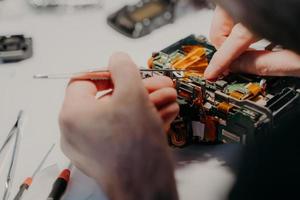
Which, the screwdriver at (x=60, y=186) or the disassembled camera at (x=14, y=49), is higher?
the disassembled camera at (x=14, y=49)

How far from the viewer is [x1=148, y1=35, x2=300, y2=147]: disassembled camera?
24.7 inches

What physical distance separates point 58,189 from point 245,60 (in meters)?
0.34

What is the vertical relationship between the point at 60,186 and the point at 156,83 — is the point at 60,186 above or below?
below

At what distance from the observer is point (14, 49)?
2.97 ft

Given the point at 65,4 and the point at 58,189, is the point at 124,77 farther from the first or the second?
the point at 65,4

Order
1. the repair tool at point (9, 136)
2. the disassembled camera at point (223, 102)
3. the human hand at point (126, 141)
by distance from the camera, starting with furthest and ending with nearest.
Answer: the repair tool at point (9, 136) → the disassembled camera at point (223, 102) → the human hand at point (126, 141)

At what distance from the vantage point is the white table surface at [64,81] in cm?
68

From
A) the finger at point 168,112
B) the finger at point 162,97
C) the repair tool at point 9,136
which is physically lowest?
the repair tool at point 9,136

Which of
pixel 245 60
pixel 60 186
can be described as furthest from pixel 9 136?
pixel 245 60

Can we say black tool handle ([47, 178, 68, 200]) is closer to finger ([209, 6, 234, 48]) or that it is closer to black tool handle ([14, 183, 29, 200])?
black tool handle ([14, 183, 29, 200])

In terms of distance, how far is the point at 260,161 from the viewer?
52 centimetres

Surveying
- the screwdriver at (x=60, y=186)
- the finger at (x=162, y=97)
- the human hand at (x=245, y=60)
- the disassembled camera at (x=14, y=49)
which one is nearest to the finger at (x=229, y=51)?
the human hand at (x=245, y=60)

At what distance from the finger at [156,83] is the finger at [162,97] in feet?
0.06

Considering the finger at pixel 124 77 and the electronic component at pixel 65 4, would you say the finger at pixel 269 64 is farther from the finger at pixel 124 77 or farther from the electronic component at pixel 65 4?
the electronic component at pixel 65 4
